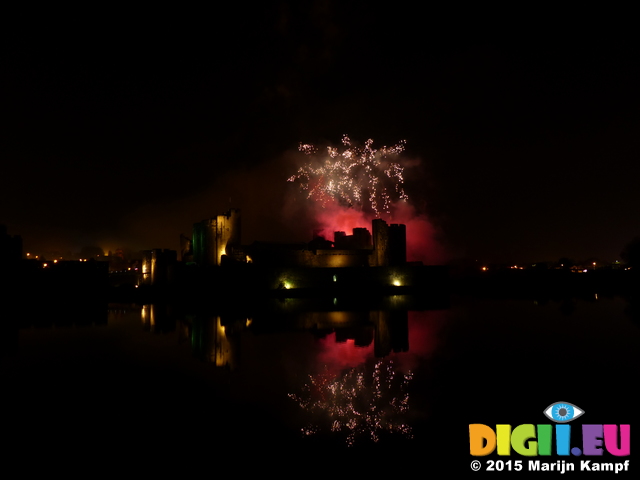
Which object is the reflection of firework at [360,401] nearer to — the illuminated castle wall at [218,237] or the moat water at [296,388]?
the moat water at [296,388]

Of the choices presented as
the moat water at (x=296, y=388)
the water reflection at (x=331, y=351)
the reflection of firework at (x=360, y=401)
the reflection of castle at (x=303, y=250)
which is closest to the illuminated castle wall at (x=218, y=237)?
the reflection of castle at (x=303, y=250)

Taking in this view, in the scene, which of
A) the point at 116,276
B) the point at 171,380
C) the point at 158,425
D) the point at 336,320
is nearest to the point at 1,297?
the point at 116,276

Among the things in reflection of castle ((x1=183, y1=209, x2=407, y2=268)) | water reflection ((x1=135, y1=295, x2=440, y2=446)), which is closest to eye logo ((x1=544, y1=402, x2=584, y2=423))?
water reflection ((x1=135, y1=295, x2=440, y2=446))

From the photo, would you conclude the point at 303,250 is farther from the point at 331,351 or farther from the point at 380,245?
the point at 331,351

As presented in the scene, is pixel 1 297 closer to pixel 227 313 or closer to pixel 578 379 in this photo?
pixel 227 313

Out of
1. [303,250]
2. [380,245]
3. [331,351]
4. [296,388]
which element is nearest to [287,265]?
[303,250]

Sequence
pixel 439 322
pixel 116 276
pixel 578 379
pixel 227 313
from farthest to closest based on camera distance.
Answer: pixel 116 276 → pixel 227 313 → pixel 439 322 → pixel 578 379

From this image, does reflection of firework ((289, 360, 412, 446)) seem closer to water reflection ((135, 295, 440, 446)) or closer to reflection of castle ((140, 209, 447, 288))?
water reflection ((135, 295, 440, 446))
